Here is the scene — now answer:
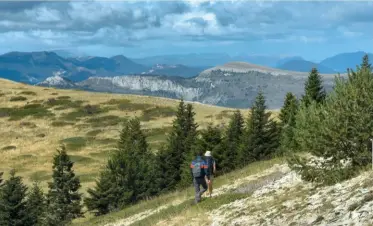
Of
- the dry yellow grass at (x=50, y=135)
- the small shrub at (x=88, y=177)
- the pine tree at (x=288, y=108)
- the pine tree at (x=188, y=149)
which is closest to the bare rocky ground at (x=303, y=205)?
the pine tree at (x=188, y=149)

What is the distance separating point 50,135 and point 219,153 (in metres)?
68.1

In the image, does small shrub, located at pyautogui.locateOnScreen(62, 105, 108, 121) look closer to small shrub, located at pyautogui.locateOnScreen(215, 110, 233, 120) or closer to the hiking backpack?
small shrub, located at pyautogui.locateOnScreen(215, 110, 233, 120)

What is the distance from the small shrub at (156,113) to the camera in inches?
4542

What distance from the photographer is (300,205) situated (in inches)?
625

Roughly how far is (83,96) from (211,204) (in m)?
124

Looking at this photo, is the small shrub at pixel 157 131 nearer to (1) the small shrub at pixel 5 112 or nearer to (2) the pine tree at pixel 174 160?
(2) the pine tree at pixel 174 160

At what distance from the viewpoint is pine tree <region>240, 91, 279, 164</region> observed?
51.0 meters

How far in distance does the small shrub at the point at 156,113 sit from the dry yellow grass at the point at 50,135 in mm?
2175

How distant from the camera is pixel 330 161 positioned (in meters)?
18.9

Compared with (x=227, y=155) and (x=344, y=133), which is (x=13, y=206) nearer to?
(x=227, y=155)

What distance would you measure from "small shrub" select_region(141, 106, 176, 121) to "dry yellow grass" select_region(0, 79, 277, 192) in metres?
2.18

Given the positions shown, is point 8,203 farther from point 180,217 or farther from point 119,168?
point 180,217

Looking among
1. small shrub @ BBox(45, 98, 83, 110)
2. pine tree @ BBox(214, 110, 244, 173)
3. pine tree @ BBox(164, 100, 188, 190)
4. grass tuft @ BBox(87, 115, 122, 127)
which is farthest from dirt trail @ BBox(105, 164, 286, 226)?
small shrub @ BBox(45, 98, 83, 110)

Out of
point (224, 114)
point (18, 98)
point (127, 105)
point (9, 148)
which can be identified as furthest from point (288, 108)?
point (18, 98)
